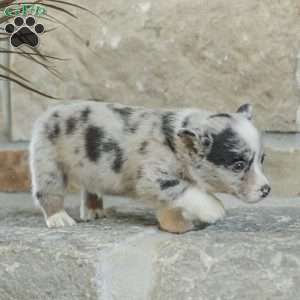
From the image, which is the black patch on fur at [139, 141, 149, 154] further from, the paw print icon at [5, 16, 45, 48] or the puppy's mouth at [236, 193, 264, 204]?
the paw print icon at [5, 16, 45, 48]

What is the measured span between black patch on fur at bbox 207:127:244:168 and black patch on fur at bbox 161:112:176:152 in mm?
65

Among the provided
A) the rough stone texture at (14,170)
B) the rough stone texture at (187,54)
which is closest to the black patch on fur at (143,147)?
the rough stone texture at (187,54)

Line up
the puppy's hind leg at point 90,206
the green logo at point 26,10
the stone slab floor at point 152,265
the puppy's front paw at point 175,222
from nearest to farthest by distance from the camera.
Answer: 1. the stone slab floor at point 152,265
2. the puppy's front paw at point 175,222
3. the puppy's hind leg at point 90,206
4. the green logo at point 26,10

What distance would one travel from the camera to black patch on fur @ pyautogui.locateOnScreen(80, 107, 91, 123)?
1.14 meters

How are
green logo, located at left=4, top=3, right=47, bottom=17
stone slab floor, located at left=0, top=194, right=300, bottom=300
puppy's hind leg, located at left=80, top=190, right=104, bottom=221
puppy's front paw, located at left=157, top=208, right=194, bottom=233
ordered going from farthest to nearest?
green logo, located at left=4, top=3, right=47, bottom=17 < puppy's hind leg, located at left=80, top=190, right=104, bottom=221 < puppy's front paw, located at left=157, top=208, right=194, bottom=233 < stone slab floor, located at left=0, top=194, right=300, bottom=300

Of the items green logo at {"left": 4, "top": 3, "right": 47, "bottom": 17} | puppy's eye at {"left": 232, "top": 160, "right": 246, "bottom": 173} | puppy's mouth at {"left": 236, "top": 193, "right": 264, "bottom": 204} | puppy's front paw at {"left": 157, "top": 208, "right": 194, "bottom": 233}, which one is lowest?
puppy's front paw at {"left": 157, "top": 208, "right": 194, "bottom": 233}

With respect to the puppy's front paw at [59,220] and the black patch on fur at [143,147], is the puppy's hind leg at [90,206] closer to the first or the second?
the puppy's front paw at [59,220]

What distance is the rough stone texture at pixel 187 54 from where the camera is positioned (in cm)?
131

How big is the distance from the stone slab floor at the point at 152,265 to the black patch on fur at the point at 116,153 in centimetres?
10

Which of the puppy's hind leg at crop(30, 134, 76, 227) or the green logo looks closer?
the puppy's hind leg at crop(30, 134, 76, 227)

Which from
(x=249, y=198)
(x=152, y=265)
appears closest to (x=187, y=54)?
(x=249, y=198)

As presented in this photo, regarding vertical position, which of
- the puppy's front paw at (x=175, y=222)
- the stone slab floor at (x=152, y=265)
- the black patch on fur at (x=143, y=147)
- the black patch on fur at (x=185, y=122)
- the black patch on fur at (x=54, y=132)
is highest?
the black patch on fur at (x=185, y=122)

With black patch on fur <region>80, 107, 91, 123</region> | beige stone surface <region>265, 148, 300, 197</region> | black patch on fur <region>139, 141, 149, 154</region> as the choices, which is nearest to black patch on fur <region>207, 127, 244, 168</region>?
black patch on fur <region>139, 141, 149, 154</region>

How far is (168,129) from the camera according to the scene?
1.08 m
